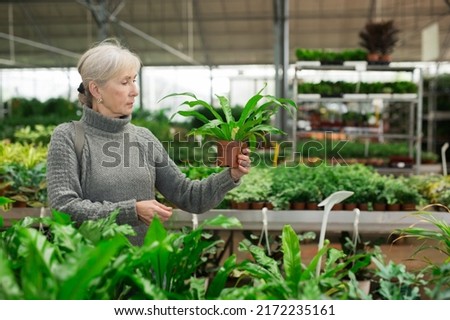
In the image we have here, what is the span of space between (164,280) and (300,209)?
2.44m

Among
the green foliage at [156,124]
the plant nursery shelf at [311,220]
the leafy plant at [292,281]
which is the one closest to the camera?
the leafy plant at [292,281]

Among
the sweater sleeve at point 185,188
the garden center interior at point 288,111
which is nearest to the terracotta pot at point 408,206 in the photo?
the garden center interior at point 288,111

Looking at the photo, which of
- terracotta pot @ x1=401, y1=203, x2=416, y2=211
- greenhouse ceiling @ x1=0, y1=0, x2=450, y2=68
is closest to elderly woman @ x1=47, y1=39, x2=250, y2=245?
terracotta pot @ x1=401, y1=203, x2=416, y2=211

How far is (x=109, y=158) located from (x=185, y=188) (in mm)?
311

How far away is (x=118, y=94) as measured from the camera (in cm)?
196

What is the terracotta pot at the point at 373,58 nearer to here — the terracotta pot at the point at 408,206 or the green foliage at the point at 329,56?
the green foliage at the point at 329,56

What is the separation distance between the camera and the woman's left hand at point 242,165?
1.96 metres

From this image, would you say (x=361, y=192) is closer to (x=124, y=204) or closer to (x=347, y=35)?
(x=124, y=204)

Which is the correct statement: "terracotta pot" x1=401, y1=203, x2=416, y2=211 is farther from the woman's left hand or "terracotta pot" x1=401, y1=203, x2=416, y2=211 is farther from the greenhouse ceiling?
the greenhouse ceiling

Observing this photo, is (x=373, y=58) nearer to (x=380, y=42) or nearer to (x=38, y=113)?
(x=380, y=42)

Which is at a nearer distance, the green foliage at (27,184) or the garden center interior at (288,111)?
the garden center interior at (288,111)

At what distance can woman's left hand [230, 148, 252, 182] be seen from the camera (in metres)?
1.96

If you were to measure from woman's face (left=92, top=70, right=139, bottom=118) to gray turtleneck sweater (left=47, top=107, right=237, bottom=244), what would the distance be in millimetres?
36
